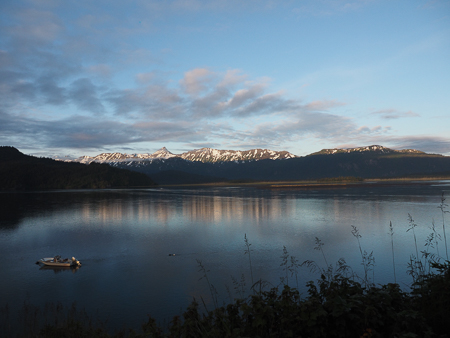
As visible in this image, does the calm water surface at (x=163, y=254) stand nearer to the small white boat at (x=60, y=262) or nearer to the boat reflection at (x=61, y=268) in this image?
the boat reflection at (x=61, y=268)

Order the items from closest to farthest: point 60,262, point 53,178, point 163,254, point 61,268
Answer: point 61,268, point 60,262, point 163,254, point 53,178

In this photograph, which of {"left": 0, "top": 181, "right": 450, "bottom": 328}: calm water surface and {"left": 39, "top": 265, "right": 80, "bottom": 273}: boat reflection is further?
{"left": 39, "top": 265, "right": 80, "bottom": 273}: boat reflection

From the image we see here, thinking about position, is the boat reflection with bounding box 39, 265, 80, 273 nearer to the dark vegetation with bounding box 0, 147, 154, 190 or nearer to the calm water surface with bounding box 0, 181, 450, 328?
the calm water surface with bounding box 0, 181, 450, 328

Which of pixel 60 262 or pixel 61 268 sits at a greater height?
pixel 60 262

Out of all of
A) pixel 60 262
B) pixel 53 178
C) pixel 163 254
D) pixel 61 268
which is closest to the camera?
pixel 61 268

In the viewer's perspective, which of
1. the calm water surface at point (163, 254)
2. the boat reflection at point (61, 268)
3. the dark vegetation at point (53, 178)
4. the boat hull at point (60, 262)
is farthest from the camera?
the dark vegetation at point (53, 178)

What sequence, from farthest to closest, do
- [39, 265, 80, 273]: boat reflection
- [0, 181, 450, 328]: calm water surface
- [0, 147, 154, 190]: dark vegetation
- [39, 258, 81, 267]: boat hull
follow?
[0, 147, 154, 190]: dark vegetation → [39, 258, 81, 267]: boat hull → [39, 265, 80, 273]: boat reflection → [0, 181, 450, 328]: calm water surface

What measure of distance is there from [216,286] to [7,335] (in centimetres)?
820

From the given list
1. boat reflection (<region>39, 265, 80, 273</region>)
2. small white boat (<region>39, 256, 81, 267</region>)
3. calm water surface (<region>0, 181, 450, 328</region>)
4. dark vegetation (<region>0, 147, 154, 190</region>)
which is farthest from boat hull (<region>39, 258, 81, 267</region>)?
dark vegetation (<region>0, 147, 154, 190</region>)

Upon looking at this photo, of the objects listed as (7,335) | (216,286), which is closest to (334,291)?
(216,286)

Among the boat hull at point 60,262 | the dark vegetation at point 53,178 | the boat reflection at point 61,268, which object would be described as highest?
the dark vegetation at point 53,178

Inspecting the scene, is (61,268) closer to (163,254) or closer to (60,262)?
(60,262)

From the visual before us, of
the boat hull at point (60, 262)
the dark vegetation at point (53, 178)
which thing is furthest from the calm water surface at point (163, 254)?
the dark vegetation at point (53, 178)

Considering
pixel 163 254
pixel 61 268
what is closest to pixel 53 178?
pixel 61 268
